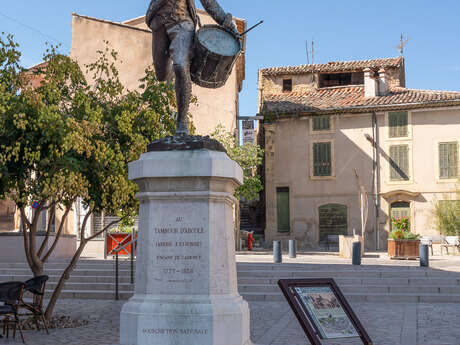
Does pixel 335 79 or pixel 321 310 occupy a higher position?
pixel 335 79

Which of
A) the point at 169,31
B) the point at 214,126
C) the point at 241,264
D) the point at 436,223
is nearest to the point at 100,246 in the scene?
the point at 214,126

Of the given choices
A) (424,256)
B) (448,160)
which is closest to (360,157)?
(448,160)

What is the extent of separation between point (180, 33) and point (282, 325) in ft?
16.6

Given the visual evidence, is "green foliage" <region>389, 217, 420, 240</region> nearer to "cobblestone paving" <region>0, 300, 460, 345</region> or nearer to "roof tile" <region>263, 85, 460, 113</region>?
"cobblestone paving" <region>0, 300, 460, 345</region>

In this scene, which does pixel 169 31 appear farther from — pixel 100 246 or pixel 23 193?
pixel 100 246

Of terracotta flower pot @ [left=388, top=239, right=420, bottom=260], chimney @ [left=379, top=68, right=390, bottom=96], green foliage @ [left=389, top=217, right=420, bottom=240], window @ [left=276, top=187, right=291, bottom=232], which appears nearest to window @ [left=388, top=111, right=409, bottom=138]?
chimney @ [left=379, top=68, right=390, bottom=96]

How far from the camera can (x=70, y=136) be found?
25.5 feet

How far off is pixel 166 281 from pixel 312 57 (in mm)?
34500

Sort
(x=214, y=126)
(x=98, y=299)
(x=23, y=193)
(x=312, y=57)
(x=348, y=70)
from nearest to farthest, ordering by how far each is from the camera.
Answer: (x=23, y=193)
(x=98, y=299)
(x=214, y=126)
(x=348, y=70)
(x=312, y=57)

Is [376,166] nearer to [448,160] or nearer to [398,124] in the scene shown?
[398,124]

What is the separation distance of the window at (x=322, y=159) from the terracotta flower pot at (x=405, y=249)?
12.2 meters

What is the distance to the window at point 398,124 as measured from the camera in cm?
3023

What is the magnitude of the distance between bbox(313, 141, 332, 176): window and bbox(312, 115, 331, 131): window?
0.85 meters

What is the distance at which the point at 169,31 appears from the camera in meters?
6.21
